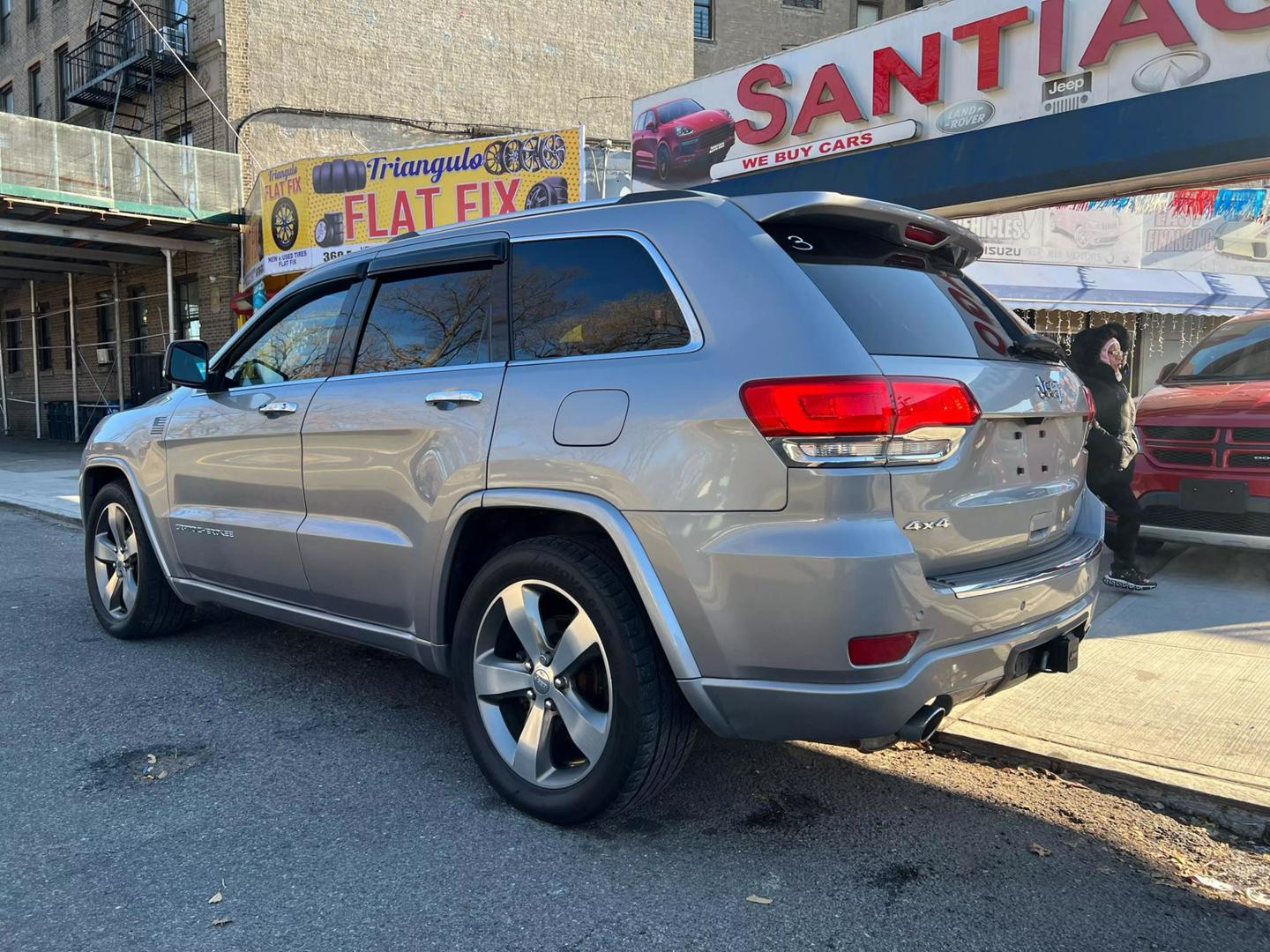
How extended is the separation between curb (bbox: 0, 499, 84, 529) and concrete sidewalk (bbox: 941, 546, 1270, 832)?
8.83m

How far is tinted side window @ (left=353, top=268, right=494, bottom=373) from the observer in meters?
3.50

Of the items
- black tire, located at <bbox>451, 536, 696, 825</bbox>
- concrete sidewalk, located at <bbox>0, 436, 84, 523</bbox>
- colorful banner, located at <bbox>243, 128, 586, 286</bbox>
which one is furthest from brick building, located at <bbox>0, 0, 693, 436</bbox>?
black tire, located at <bbox>451, 536, 696, 825</bbox>

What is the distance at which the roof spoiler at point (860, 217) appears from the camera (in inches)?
117

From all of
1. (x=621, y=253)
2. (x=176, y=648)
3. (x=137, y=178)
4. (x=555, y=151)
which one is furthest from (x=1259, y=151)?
(x=137, y=178)

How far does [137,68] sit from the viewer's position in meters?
20.5

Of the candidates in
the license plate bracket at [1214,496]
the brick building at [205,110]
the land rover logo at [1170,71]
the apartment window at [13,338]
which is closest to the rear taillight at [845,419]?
the license plate bracket at [1214,496]

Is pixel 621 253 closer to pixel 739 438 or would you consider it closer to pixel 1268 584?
pixel 739 438

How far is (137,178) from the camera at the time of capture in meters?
17.4

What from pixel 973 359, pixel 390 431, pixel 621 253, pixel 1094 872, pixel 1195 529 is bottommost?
pixel 1094 872

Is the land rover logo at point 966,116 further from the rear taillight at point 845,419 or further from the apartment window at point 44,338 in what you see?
Result: the apartment window at point 44,338

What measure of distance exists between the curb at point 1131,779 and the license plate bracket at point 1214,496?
3.25m

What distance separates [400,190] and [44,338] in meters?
16.3

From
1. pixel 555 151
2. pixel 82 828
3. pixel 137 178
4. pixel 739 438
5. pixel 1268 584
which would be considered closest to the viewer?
pixel 739 438

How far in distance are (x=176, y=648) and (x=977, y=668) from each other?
4.07 m
